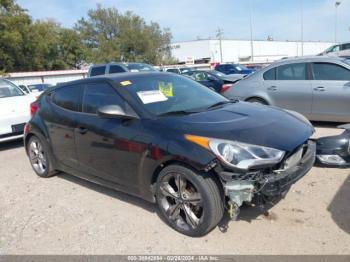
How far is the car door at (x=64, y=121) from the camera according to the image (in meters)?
4.61

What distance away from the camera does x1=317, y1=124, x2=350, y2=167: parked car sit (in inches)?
182

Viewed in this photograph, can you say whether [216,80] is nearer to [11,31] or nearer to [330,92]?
[330,92]

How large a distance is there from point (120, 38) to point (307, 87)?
56.3 metres

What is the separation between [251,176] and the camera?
3104 millimetres

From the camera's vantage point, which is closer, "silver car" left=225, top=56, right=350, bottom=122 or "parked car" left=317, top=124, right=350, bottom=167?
"parked car" left=317, top=124, right=350, bottom=167

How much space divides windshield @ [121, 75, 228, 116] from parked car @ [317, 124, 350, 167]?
1480mm

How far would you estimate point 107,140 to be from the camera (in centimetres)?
400

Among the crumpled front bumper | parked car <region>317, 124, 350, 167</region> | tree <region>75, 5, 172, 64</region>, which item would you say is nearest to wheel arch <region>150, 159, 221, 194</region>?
the crumpled front bumper

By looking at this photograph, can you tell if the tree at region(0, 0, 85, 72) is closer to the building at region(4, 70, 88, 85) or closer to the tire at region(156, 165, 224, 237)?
the building at region(4, 70, 88, 85)

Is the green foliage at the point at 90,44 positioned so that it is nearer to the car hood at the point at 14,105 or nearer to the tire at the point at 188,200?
the car hood at the point at 14,105

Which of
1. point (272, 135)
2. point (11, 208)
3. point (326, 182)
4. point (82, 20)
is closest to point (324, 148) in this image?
point (326, 182)

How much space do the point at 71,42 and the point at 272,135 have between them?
56.3m

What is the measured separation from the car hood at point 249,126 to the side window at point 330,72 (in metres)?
3.39

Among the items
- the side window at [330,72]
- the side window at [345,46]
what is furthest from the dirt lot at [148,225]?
the side window at [345,46]
